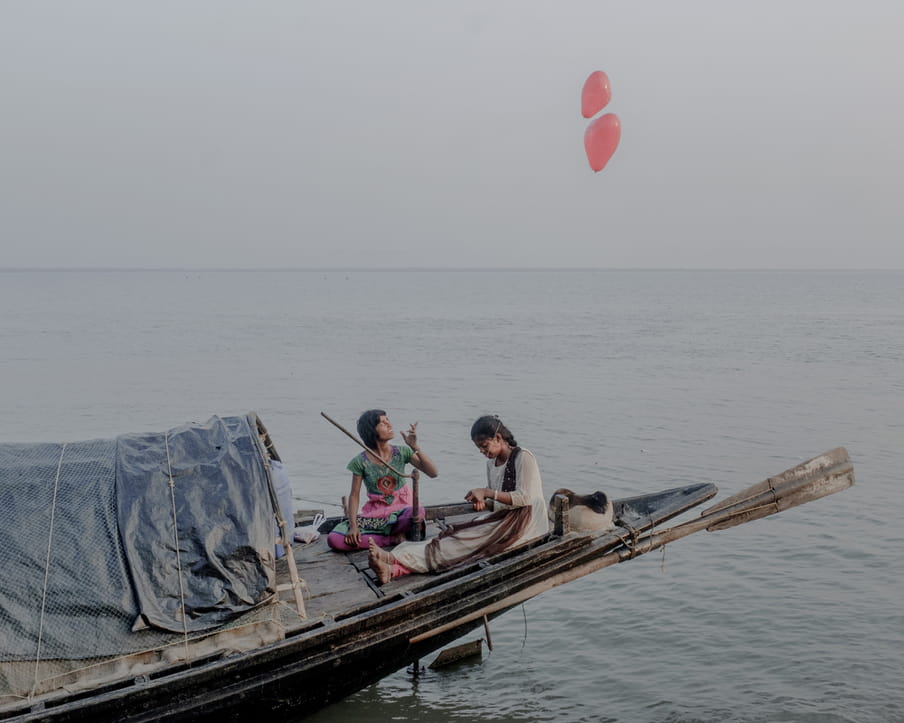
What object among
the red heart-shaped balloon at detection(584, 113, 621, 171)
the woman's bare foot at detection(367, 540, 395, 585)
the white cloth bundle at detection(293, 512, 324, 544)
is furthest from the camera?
the red heart-shaped balloon at detection(584, 113, 621, 171)

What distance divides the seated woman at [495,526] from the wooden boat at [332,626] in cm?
11

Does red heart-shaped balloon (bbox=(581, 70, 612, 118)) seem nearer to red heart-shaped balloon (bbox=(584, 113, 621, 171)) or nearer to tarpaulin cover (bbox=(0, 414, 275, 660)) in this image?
red heart-shaped balloon (bbox=(584, 113, 621, 171))

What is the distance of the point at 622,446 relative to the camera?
15.3m

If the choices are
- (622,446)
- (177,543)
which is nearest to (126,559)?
(177,543)

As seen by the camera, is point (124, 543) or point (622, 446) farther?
point (622, 446)

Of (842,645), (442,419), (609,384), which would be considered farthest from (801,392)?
(842,645)

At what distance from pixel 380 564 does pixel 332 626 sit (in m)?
0.69

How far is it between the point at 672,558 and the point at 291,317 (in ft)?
143

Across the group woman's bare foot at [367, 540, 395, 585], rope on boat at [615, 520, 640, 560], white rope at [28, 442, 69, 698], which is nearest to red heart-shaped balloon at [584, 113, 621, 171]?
rope on boat at [615, 520, 640, 560]

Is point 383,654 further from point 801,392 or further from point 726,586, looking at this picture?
point 801,392

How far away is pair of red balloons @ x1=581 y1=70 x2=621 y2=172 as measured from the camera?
31.4 ft

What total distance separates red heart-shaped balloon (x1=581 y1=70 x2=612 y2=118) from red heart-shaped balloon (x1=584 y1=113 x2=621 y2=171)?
16 centimetres

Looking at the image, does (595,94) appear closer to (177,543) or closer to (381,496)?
(381,496)

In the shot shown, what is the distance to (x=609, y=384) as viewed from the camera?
22.9 meters
